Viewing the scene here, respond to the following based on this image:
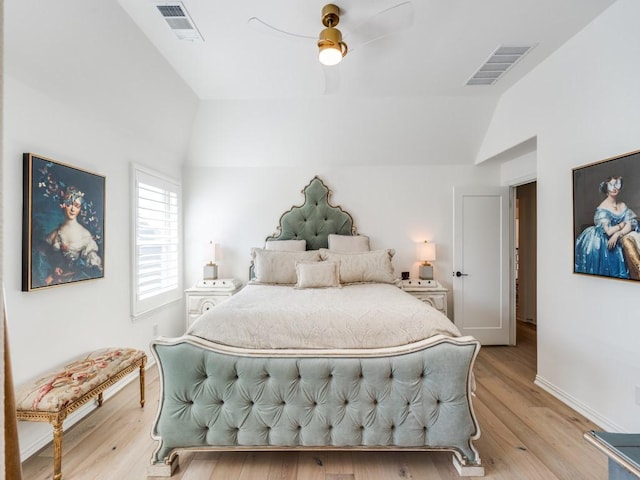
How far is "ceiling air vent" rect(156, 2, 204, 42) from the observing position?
2084 mm

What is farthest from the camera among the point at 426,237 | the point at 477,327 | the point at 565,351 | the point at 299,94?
the point at 426,237

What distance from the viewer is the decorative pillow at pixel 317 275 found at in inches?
121

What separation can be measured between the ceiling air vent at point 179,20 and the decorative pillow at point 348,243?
2.43m

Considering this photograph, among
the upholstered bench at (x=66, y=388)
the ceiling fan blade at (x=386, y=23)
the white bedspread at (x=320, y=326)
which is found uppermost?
the ceiling fan blade at (x=386, y=23)

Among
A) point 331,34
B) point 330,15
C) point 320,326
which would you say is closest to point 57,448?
point 320,326

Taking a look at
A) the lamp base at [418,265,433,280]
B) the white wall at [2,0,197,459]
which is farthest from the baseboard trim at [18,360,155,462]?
the lamp base at [418,265,433,280]

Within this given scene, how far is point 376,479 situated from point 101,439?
1866 millimetres

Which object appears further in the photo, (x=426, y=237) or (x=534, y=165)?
(x=426, y=237)

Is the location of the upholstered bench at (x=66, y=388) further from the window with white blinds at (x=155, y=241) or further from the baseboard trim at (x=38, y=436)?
the window with white blinds at (x=155, y=241)

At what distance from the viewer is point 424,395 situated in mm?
1784

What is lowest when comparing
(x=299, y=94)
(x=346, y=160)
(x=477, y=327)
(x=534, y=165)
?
(x=477, y=327)

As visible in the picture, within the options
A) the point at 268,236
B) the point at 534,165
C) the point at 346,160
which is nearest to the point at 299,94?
the point at 346,160

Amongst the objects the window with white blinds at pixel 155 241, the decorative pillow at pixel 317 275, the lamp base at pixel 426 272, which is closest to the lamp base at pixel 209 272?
the window with white blinds at pixel 155 241

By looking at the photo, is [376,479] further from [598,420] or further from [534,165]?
[534,165]
